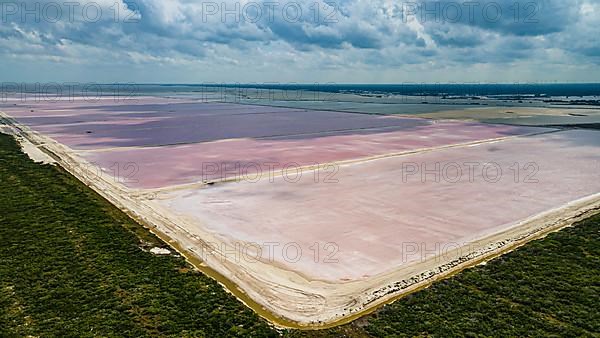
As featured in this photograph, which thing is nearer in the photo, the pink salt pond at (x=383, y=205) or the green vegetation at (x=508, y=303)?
the green vegetation at (x=508, y=303)

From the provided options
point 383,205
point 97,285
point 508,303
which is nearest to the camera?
point 508,303

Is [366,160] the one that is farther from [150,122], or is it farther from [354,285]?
[150,122]

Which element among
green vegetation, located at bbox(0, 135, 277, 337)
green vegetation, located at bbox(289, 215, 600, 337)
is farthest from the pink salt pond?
green vegetation, located at bbox(0, 135, 277, 337)

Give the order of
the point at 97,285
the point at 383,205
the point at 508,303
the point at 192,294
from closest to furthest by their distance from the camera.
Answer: the point at 508,303 < the point at 192,294 < the point at 97,285 < the point at 383,205

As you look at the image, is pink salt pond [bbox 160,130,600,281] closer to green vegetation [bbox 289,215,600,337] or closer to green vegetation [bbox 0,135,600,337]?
green vegetation [bbox 289,215,600,337]

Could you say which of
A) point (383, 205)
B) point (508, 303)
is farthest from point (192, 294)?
point (383, 205)

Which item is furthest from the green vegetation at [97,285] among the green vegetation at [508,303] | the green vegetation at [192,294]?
the green vegetation at [508,303]

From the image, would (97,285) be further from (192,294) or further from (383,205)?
(383,205)

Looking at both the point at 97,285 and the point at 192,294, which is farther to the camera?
the point at 97,285

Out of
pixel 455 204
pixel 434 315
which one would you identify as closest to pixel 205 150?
pixel 455 204

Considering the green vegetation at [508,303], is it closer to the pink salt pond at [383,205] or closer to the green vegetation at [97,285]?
the pink salt pond at [383,205]
